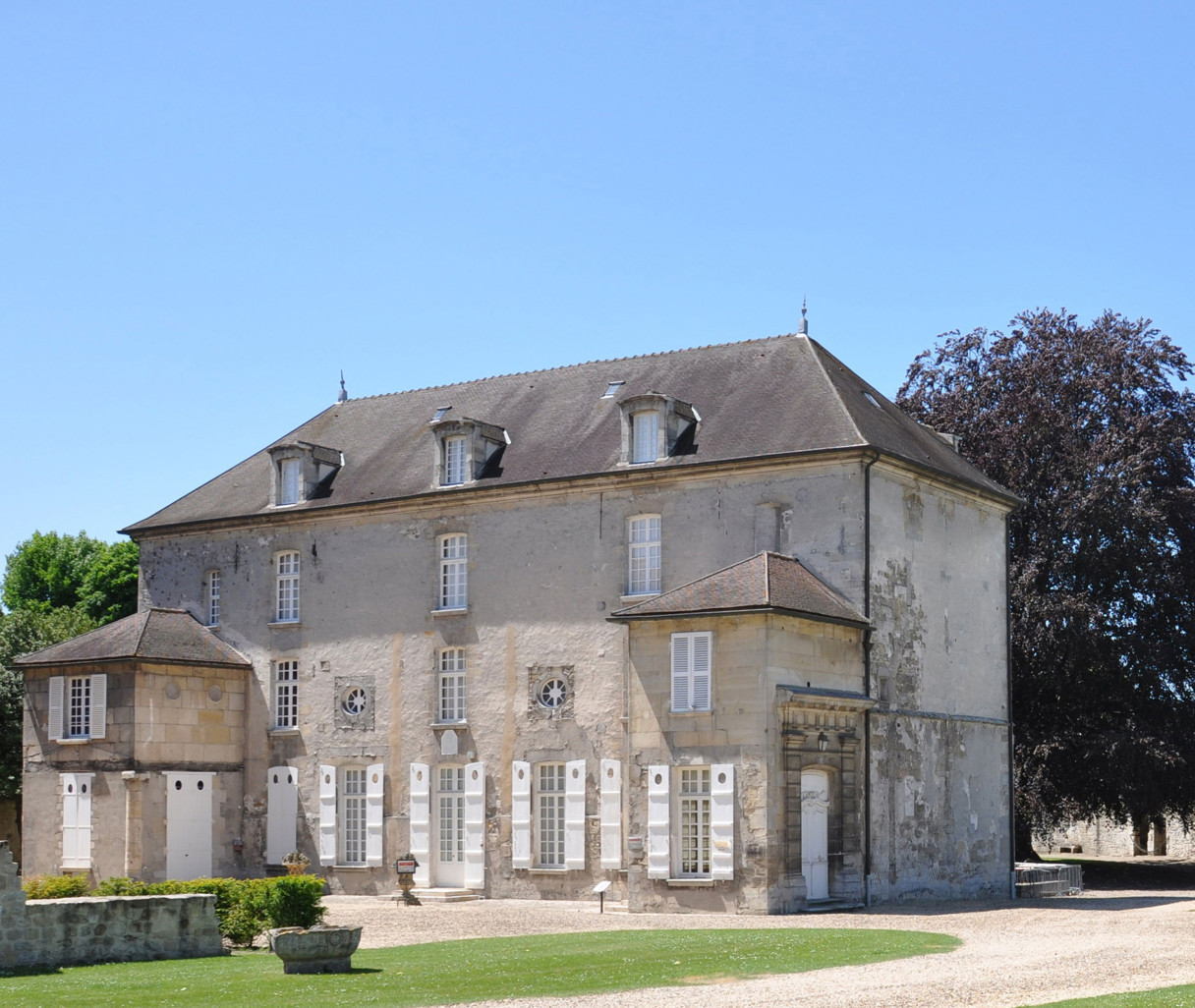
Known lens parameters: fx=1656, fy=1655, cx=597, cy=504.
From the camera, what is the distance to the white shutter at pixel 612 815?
26984mm

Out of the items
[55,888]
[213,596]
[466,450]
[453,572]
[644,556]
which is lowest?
[55,888]

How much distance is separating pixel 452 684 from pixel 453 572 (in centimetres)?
204

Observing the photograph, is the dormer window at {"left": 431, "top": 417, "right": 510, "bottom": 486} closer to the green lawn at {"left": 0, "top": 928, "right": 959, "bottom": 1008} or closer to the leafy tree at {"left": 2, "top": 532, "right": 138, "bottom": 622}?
the green lawn at {"left": 0, "top": 928, "right": 959, "bottom": 1008}

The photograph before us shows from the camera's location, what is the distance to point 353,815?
100 ft

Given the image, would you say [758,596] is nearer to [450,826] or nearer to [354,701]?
[450,826]

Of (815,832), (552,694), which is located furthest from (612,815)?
(815,832)

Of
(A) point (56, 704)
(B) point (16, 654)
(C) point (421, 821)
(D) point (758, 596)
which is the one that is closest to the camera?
(D) point (758, 596)

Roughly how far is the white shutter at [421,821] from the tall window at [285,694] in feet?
10.8

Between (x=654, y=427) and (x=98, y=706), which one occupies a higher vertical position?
(x=654, y=427)

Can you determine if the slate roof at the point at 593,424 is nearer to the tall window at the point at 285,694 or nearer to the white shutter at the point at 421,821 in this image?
the tall window at the point at 285,694

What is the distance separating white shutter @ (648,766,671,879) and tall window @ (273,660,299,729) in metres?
9.29

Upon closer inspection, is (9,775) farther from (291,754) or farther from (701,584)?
(701,584)

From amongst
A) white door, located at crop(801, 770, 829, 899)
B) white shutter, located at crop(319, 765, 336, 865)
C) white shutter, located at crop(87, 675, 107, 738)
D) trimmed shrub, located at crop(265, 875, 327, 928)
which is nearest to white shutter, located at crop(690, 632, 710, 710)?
white door, located at crop(801, 770, 829, 899)

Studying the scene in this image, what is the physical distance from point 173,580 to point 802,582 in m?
14.3
